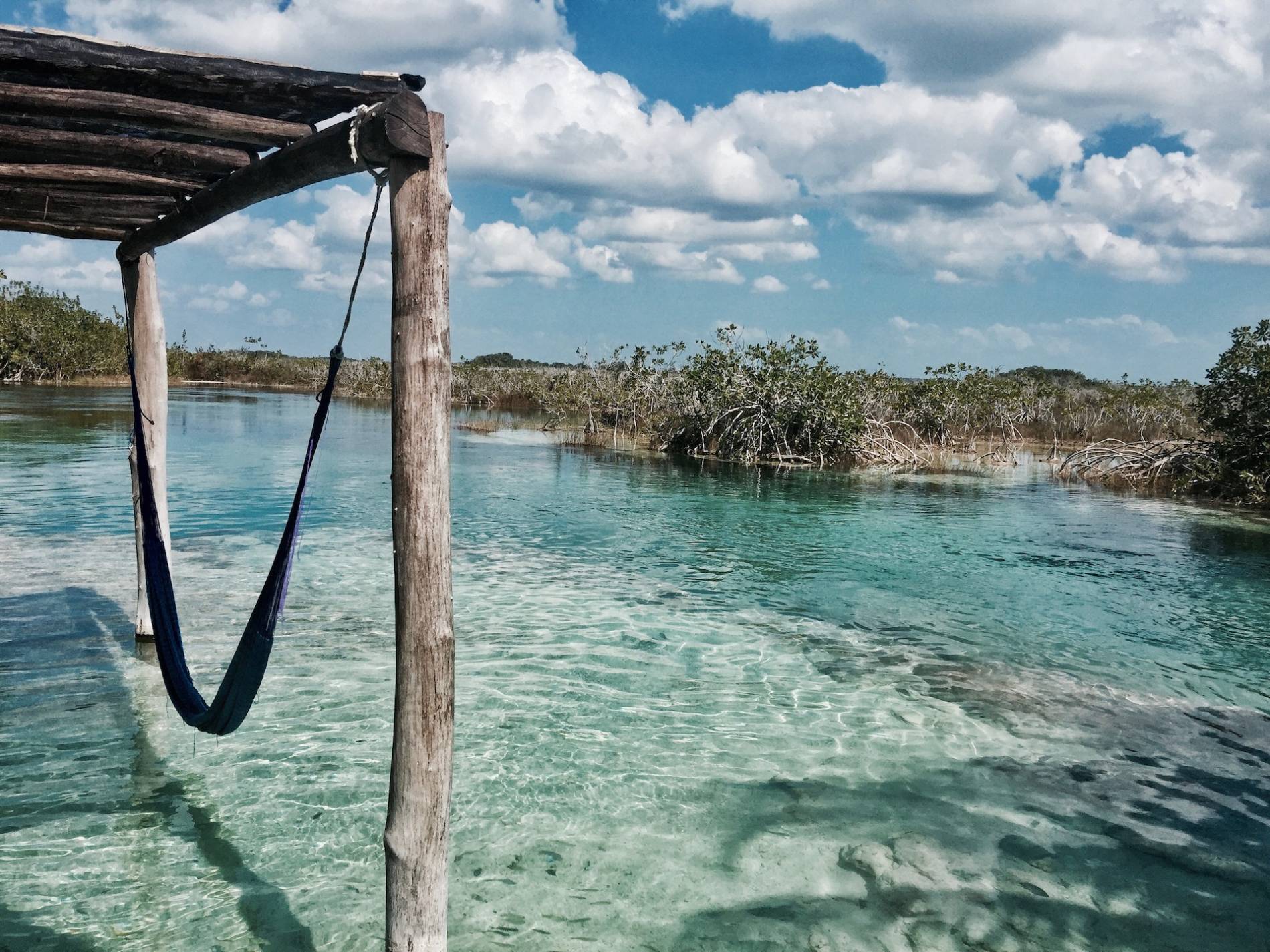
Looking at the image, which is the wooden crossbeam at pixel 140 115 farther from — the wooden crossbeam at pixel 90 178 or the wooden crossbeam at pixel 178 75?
the wooden crossbeam at pixel 90 178

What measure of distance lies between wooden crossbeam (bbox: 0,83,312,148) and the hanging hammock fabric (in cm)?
75

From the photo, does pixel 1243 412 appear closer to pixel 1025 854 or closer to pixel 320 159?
pixel 1025 854

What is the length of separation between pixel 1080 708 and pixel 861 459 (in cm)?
1897

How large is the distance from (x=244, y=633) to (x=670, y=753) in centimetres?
267

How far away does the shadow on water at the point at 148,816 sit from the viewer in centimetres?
361

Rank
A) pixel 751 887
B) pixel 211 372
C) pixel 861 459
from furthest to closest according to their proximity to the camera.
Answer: pixel 211 372
pixel 861 459
pixel 751 887

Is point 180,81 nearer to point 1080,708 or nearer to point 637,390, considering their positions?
point 1080,708

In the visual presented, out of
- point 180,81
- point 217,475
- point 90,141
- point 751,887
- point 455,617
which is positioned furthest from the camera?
point 217,475

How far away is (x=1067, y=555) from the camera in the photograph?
42.8ft

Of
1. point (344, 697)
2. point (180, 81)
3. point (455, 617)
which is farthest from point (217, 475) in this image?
point (180, 81)

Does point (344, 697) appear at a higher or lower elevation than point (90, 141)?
lower

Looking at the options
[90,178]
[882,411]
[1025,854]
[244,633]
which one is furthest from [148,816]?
[882,411]

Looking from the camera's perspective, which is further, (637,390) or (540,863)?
(637,390)

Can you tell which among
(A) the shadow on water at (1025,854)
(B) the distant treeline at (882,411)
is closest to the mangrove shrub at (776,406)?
(B) the distant treeline at (882,411)
